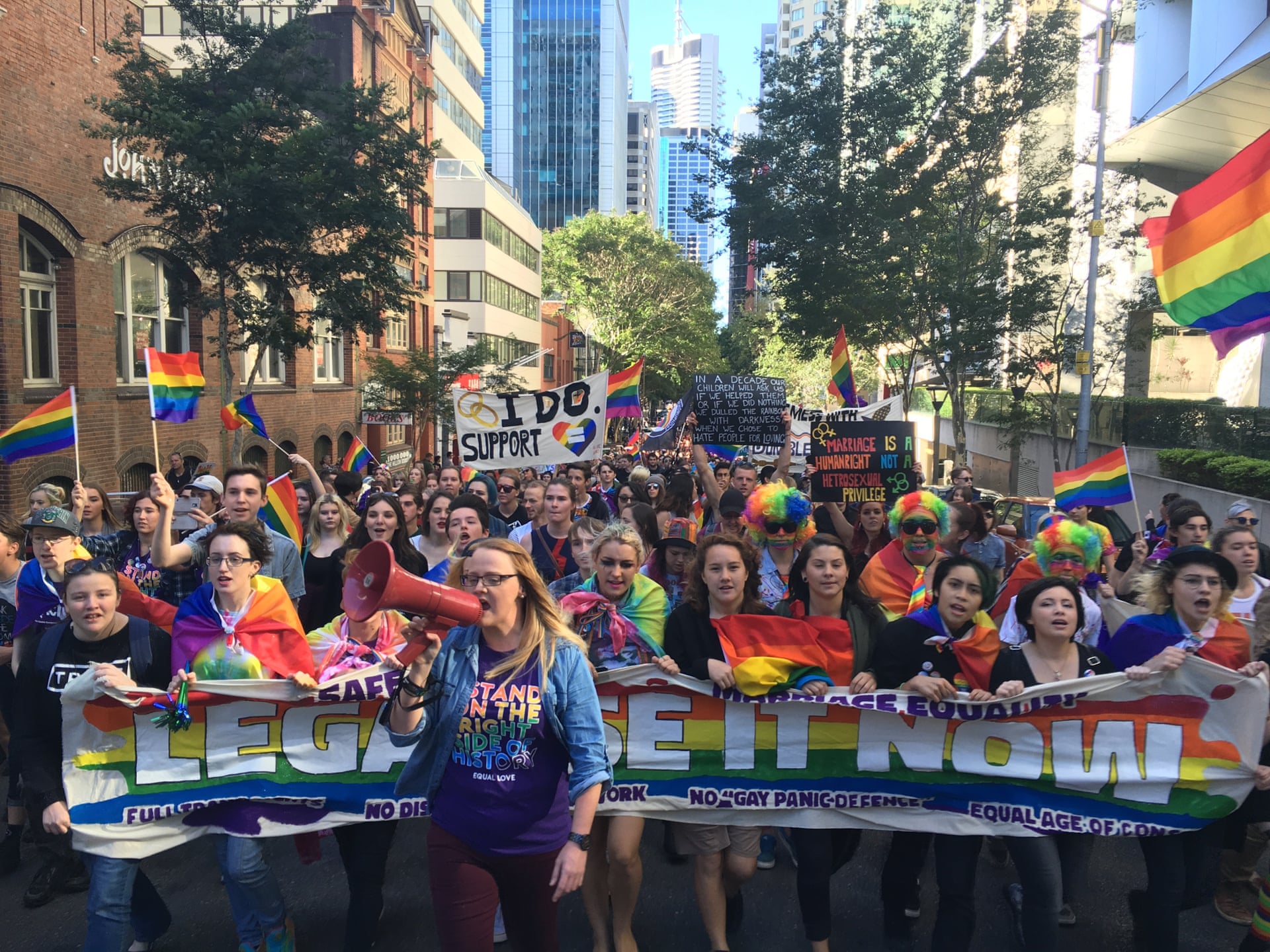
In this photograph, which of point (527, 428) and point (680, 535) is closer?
point (680, 535)

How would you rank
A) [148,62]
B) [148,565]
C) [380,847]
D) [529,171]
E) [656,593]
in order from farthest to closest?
[529,171], [148,62], [148,565], [656,593], [380,847]

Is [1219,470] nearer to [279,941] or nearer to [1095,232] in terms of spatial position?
[1095,232]

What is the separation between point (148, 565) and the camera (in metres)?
6.03

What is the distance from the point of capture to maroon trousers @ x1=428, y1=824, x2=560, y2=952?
3.11 meters

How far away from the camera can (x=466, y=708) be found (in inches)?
126

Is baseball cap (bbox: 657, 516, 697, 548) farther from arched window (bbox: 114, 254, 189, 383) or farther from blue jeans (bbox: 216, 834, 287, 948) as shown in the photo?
arched window (bbox: 114, 254, 189, 383)

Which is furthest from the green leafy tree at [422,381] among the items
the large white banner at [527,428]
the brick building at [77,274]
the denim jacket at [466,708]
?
the denim jacket at [466,708]

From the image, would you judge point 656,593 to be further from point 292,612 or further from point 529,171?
point 529,171

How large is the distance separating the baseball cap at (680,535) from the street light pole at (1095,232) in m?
14.5

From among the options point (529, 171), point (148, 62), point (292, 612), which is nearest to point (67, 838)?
point (292, 612)

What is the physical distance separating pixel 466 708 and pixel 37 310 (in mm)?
15916

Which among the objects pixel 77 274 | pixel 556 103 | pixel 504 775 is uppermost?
pixel 556 103

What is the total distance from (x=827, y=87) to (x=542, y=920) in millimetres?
20571

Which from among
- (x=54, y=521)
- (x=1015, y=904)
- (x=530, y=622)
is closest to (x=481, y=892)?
(x=530, y=622)
